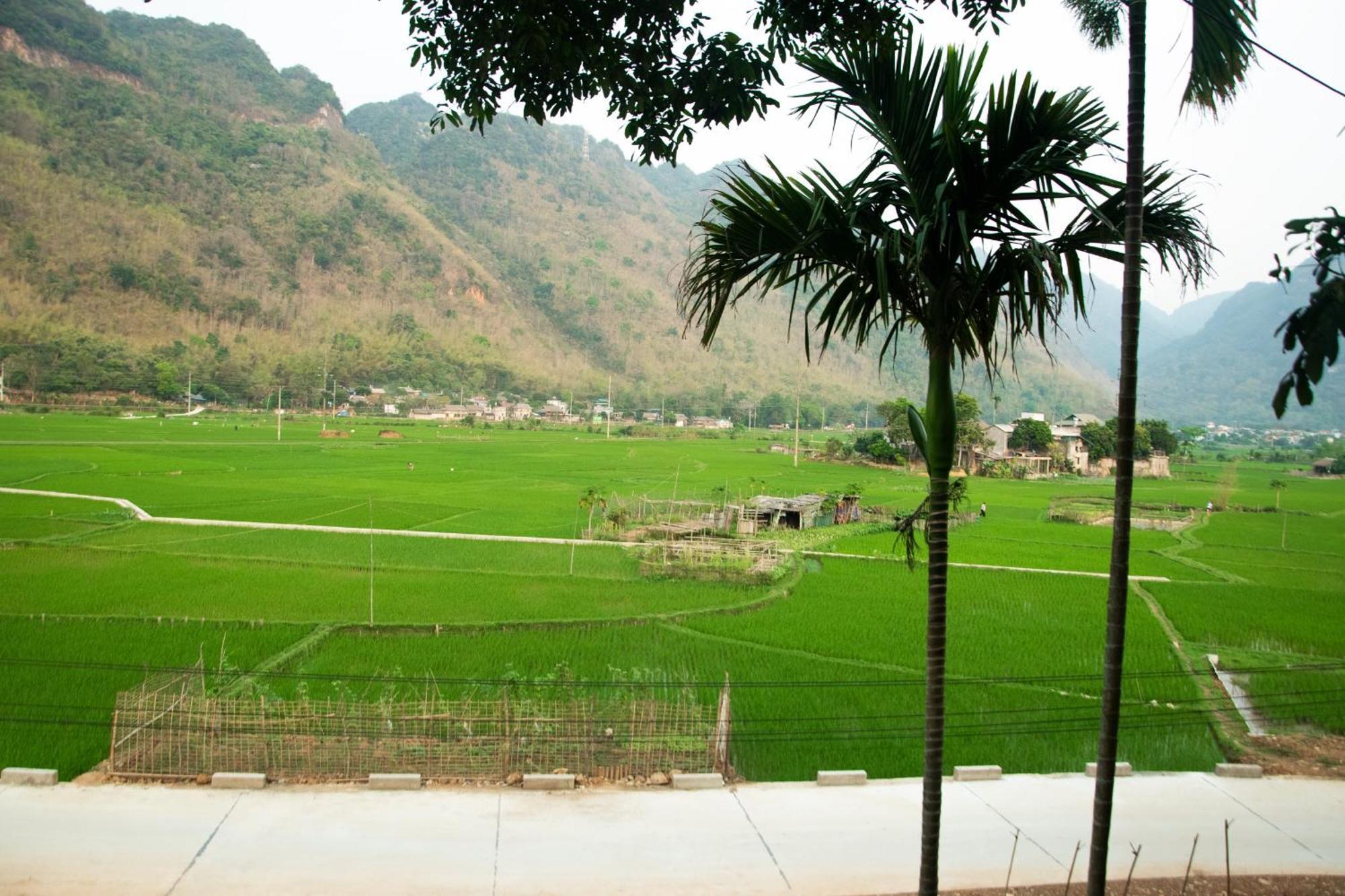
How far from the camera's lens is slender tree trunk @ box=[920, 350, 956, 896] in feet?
9.61

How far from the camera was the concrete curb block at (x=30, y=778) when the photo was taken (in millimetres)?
5660

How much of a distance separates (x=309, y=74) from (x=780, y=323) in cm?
7498

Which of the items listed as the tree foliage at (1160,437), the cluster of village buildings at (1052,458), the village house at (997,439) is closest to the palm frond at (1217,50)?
the cluster of village buildings at (1052,458)

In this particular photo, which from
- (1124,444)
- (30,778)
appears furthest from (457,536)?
(1124,444)

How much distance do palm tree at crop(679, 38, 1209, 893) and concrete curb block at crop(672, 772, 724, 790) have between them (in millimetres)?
3088

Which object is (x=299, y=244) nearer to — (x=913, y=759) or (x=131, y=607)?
(x=131, y=607)

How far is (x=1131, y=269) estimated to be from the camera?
2861mm

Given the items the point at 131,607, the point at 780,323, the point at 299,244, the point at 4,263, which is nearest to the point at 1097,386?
the point at 780,323

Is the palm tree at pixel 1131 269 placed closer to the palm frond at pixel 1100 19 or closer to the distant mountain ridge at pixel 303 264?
A: the palm frond at pixel 1100 19

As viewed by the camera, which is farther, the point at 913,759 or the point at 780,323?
the point at 780,323

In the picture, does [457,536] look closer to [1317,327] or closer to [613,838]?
[613,838]

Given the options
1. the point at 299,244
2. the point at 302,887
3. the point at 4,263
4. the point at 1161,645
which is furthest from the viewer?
the point at 299,244

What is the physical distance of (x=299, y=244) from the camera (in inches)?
3211

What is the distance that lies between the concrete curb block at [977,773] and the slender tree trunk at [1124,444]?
10.8ft
